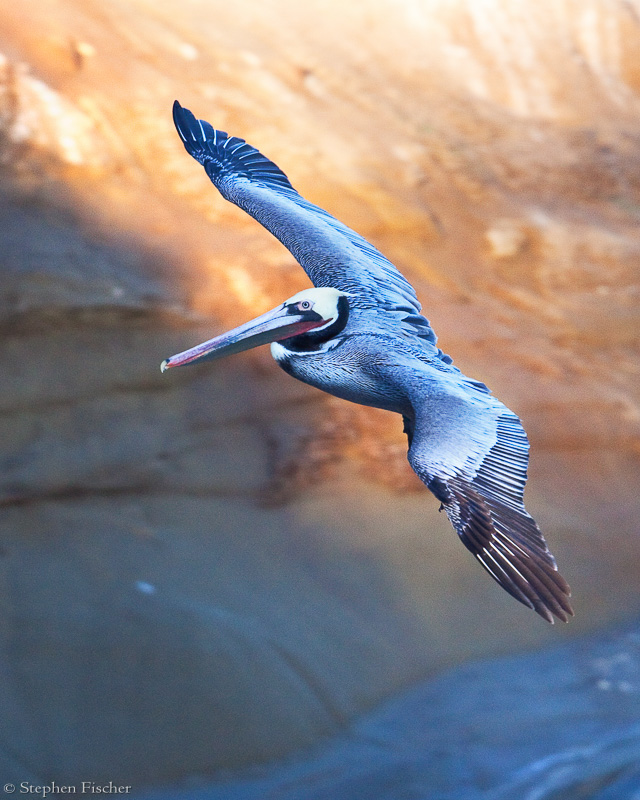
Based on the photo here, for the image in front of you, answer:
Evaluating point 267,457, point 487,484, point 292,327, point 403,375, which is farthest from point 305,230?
point 267,457

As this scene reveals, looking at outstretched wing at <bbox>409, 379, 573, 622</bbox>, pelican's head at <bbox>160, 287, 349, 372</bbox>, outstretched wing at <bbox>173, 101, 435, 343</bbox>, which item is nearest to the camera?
outstretched wing at <bbox>409, 379, 573, 622</bbox>

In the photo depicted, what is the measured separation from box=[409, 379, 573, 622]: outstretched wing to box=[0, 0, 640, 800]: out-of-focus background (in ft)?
14.3

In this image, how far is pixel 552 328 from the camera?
31.8ft

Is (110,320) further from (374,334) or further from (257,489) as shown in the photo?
(374,334)

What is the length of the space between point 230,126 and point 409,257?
2183mm

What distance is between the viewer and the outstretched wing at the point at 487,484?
331 centimetres

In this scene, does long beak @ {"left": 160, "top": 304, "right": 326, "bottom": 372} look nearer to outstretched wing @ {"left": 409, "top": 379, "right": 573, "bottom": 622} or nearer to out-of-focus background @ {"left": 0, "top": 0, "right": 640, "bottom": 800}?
outstretched wing @ {"left": 409, "top": 379, "right": 573, "bottom": 622}

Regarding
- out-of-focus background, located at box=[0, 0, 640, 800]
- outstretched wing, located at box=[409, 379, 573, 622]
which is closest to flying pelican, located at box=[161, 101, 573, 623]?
outstretched wing, located at box=[409, 379, 573, 622]

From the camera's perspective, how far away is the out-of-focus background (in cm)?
728

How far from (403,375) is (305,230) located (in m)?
1.65

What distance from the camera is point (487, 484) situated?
3.54 metres

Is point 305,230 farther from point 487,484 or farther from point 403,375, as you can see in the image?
point 487,484

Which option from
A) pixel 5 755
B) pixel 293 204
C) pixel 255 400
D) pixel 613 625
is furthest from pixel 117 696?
pixel 613 625

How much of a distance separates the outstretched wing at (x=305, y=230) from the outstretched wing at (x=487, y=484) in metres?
0.78
